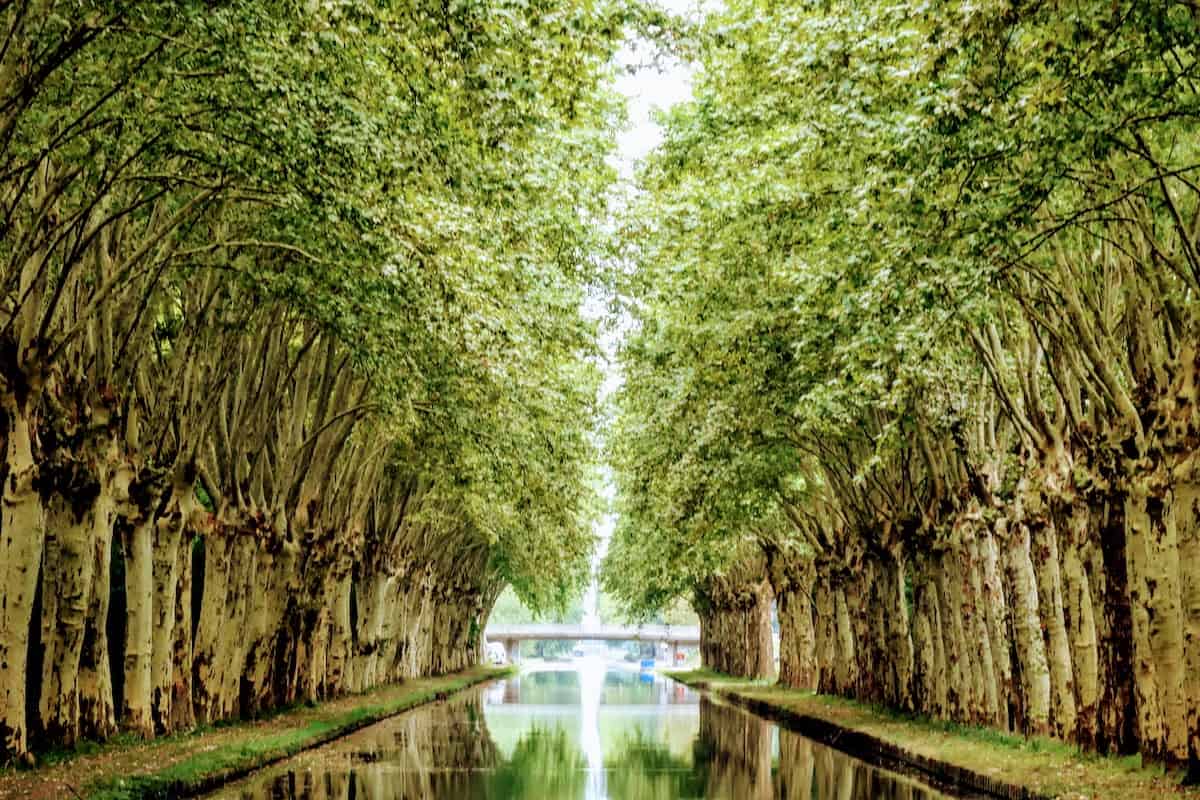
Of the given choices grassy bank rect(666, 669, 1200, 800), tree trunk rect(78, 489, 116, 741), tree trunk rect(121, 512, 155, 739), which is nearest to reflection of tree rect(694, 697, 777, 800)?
grassy bank rect(666, 669, 1200, 800)

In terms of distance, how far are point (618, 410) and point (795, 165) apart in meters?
20.0

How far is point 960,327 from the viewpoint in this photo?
1709cm

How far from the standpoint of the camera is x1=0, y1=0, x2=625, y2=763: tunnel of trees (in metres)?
13.5

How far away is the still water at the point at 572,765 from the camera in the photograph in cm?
1741

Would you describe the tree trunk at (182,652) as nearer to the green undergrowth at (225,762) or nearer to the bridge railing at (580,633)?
the green undergrowth at (225,762)

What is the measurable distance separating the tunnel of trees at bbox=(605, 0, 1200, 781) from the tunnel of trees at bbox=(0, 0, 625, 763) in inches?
105

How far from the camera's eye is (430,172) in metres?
15.8

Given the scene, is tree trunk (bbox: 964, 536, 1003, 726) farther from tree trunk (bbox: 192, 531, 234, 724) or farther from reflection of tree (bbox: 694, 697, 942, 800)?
tree trunk (bbox: 192, 531, 234, 724)

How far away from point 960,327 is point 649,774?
27.7 ft

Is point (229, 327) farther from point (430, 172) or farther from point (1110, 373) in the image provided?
point (1110, 373)

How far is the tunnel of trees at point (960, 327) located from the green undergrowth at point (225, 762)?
887 centimetres

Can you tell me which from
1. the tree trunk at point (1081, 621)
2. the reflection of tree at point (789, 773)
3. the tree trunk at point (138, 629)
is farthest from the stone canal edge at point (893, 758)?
the tree trunk at point (138, 629)

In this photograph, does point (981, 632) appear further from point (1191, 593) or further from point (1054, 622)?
point (1191, 593)

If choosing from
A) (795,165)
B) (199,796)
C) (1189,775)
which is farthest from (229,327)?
(1189,775)
